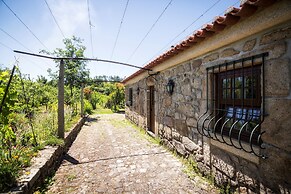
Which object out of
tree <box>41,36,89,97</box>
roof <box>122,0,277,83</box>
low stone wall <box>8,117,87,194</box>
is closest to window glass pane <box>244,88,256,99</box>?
roof <box>122,0,277,83</box>

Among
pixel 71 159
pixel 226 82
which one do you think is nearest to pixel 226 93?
pixel 226 82

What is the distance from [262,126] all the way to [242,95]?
1.56 ft

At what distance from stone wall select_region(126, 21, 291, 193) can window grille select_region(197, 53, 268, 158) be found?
0.31 ft

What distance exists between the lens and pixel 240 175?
221cm

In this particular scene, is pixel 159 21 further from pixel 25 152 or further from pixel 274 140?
pixel 25 152

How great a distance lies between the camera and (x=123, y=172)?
10.6 ft

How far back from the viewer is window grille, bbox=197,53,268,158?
204 cm

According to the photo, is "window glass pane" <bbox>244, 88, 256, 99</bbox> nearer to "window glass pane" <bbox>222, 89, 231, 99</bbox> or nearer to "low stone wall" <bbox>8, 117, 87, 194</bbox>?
"window glass pane" <bbox>222, 89, 231, 99</bbox>

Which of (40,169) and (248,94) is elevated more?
(248,94)

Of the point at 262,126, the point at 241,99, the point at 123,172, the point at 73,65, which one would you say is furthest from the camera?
the point at 73,65

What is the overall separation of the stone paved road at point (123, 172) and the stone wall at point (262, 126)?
1.49 ft

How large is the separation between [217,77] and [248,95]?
71 cm

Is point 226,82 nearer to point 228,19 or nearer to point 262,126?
point 262,126

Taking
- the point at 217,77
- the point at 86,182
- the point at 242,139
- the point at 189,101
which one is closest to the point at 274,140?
the point at 242,139
